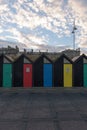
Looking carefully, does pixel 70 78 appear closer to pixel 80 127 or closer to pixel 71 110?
pixel 71 110

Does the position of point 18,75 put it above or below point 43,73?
below

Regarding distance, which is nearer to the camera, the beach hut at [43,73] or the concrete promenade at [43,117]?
the concrete promenade at [43,117]

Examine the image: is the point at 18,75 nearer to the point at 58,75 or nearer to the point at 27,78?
the point at 27,78

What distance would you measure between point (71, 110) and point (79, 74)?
557 inches

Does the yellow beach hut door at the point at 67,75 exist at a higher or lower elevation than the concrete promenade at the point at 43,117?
higher

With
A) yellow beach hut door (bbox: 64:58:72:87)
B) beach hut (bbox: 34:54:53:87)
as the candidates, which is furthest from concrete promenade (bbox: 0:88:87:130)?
yellow beach hut door (bbox: 64:58:72:87)

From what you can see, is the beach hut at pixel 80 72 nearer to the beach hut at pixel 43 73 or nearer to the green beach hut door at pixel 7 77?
the beach hut at pixel 43 73

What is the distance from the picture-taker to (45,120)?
10172 mm

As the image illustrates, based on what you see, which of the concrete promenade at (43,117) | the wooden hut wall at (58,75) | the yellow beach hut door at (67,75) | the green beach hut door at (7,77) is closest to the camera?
the concrete promenade at (43,117)

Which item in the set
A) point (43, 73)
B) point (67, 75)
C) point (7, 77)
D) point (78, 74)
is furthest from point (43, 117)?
point (78, 74)

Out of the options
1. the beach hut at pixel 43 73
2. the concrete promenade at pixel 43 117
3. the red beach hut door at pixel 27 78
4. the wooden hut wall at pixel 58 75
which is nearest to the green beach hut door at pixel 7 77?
the red beach hut door at pixel 27 78

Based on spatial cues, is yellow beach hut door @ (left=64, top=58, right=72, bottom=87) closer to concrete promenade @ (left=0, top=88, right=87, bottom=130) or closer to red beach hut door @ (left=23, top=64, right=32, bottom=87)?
red beach hut door @ (left=23, top=64, right=32, bottom=87)

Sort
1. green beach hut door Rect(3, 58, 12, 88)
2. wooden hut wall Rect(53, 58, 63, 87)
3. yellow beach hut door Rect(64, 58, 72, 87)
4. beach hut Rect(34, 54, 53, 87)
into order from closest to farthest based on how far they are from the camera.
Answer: green beach hut door Rect(3, 58, 12, 88)
beach hut Rect(34, 54, 53, 87)
wooden hut wall Rect(53, 58, 63, 87)
yellow beach hut door Rect(64, 58, 72, 87)

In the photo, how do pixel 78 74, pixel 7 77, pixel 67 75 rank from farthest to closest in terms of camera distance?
pixel 78 74 → pixel 67 75 → pixel 7 77
